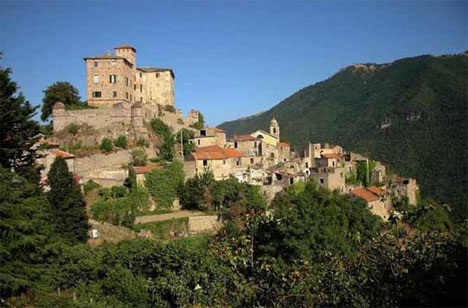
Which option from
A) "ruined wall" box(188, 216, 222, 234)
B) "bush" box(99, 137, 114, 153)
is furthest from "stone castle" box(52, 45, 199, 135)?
"ruined wall" box(188, 216, 222, 234)

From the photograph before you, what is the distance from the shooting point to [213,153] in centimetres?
3366

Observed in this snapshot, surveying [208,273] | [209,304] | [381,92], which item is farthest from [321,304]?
[381,92]

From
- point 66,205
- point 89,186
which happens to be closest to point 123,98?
point 89,186

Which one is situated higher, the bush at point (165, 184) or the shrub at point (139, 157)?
the shrub at point (139, 157)

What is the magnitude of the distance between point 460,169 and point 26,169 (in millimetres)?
52975

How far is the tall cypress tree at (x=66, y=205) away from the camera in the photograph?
21.3 m

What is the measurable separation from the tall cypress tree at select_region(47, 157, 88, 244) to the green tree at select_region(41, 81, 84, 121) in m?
14.9

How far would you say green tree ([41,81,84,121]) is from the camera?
36.1 m

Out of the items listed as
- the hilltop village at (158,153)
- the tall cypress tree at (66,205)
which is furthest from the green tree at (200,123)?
the tall cypress tree at (66,205)

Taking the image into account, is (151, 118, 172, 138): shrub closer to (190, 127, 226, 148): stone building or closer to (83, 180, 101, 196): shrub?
(190, 127, 226, 148): stone building

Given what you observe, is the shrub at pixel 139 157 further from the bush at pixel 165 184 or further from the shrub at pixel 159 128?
the shrub at pixel 159 128

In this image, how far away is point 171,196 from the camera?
2998cm

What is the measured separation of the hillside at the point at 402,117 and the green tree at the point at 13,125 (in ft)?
115

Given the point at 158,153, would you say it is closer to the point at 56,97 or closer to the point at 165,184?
the point at 165,184
